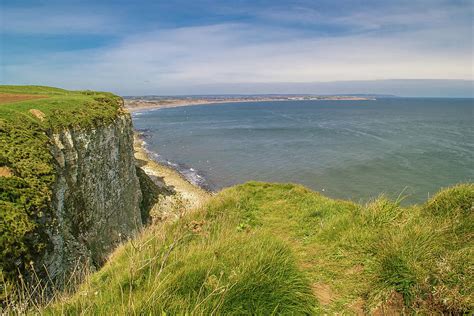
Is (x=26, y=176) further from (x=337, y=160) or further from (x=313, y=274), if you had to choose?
(x=337, y=160)

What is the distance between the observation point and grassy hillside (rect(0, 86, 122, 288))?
6434mm

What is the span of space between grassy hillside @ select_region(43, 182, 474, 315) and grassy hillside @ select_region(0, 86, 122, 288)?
6.78 ft

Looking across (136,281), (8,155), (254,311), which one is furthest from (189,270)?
(8,155)

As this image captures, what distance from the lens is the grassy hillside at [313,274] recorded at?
3.86m

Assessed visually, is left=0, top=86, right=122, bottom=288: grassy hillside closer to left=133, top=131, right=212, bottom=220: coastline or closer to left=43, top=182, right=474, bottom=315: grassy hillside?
left=43, top=182, right=474, bottom=315: grassy hillside

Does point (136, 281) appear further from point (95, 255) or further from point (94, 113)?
point (94, 113)

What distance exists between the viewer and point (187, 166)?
48719 millimetres

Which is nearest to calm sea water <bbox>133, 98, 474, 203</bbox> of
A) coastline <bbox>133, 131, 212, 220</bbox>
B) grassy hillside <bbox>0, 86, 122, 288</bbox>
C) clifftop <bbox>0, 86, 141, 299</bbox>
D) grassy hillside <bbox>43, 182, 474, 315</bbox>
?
coastline <bbox>133, 131, 212, 220</bbox>

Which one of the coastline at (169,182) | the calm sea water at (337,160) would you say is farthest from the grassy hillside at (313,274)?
the coastline at (169,182)

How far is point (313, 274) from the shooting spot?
19.1 ft

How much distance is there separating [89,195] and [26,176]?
5.39m

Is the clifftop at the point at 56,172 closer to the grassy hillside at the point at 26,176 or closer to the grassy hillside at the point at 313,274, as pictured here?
the grassy hillside at the point at 26,176

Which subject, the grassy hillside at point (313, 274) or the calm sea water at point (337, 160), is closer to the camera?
the grassy hillside at point (313, 274)

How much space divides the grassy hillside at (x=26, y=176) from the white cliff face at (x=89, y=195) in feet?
2.02
